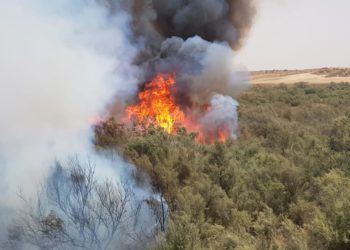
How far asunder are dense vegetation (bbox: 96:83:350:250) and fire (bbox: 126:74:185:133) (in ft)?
16.7

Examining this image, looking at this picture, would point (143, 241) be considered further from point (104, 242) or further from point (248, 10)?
point (248, 10)

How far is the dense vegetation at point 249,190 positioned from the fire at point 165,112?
15.5 feet

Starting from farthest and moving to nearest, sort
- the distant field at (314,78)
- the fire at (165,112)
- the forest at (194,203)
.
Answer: the distant field at (314,78)
the fire at (165,112)
the forest at (194,203)

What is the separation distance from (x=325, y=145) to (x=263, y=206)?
→ 10151 mm

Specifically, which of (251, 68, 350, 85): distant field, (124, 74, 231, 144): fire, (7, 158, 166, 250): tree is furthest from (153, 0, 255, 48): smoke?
(251, 68, 350, 85): distant field

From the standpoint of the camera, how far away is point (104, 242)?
46.9ft

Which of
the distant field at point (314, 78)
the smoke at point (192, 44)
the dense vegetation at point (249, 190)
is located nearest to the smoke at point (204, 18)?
the smoke at point (192, 44)

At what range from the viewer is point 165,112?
36.5 meters

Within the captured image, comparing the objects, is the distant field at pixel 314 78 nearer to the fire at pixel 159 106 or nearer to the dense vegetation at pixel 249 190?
the fire at pixel 159 106

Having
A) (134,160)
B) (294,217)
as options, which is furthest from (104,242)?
(294,217)

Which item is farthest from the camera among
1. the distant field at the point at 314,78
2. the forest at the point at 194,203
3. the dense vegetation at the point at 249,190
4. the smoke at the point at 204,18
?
the distant field at the point at 314,78

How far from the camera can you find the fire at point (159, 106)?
116 ft

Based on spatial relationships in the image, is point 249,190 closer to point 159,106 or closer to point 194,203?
point 194,203

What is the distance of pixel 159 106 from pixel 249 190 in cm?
1822
